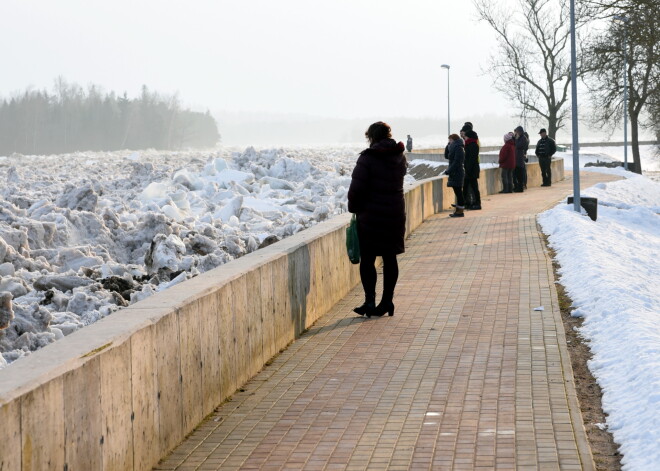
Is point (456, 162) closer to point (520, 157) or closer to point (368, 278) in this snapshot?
point (520, 157)

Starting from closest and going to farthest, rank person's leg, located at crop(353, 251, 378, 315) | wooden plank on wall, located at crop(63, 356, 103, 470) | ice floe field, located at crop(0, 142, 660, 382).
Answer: wooden plank on wall, located at crop(63, 356, 103, 470) < person's leg, located at crop(353, 251, 378, 315) < ice floe field, located at crop(0, 142, 660, 382)

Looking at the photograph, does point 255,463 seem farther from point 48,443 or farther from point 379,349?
point 379,349

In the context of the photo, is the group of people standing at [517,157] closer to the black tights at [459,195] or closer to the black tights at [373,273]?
the black tights at [459,195]

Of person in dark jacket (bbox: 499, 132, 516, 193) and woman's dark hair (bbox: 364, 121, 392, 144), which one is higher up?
woman's dark hair (bbox: 364, 121, 392, 144)

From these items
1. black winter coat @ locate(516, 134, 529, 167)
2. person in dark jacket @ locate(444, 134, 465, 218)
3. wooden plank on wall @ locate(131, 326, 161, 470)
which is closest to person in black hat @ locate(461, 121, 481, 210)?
person in dark jacket @ locate(444, 134, 465, 218)

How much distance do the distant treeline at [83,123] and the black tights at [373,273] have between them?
16077cm

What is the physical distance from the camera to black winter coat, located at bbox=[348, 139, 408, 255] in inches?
386

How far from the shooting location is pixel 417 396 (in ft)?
23.4

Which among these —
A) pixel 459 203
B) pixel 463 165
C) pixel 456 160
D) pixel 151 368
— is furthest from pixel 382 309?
pixel 459 203

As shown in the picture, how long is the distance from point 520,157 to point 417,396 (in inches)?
923

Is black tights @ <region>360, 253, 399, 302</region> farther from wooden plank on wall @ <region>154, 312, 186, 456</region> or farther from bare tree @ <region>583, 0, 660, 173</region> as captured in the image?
bare tree @ <region>583, 0, 660, 173</region>

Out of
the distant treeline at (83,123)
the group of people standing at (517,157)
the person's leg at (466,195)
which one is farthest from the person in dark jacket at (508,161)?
the distant treeline at (83,123)

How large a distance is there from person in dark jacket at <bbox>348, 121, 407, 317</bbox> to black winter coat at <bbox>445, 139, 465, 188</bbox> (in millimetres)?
10435

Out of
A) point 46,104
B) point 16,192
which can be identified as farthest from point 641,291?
point 46,104
